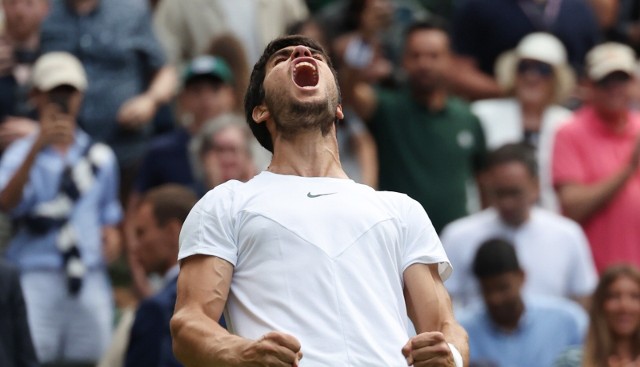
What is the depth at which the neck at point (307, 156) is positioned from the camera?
518 cm

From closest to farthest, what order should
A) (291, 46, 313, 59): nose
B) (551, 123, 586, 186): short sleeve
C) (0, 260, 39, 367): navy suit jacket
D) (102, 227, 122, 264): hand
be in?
1. (291, 46, 313, 59): nose
2. (0, 260, 39, 367): navy suit jacket
3. (102, 227, 122, 264): hand
4. (551, 123, 586, 186): short sleeve

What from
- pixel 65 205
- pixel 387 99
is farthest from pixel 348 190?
pixel 387 99

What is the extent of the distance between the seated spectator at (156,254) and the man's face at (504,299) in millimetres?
1652

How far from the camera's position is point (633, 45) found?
12.7 metres

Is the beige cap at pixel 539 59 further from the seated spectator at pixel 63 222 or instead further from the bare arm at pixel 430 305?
the bare arm at pixel 430 305

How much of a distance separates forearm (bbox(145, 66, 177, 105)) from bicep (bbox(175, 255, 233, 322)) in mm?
5759

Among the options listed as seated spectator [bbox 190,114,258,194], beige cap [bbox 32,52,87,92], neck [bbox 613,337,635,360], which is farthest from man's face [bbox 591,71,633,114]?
beige cap [bbox 32,52,87,92]

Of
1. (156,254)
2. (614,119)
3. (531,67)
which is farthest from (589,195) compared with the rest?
(156,254)

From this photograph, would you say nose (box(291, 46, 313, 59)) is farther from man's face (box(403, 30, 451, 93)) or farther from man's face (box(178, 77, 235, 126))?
man's face (box(403, 30, 451, 93))

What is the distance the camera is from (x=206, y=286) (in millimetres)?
4902

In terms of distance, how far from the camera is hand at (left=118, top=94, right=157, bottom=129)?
33.8 feet

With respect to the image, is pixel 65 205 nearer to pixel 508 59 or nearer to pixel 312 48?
pixel 508 59

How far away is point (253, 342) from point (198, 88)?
570cm

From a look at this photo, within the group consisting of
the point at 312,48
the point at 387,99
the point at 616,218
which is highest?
the point at 312,48
